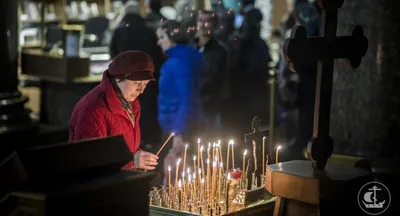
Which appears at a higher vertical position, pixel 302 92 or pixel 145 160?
pixel 145 160

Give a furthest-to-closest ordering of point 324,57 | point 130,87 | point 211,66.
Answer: point 211,66 < point 130,87 < point 324,57

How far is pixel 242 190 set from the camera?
4707 millimetres

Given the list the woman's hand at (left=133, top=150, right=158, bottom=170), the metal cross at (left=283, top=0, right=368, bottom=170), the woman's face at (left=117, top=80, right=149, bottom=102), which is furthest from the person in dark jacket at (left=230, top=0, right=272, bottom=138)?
the metal cross at (left=283, top=0, right=368, bottom=170)

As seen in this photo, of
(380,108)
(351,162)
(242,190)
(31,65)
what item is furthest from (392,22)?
(31,65)

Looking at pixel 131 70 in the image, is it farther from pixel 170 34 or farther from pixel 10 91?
pixel 10 91

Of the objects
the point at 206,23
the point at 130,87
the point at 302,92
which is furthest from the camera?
the point at 302,92

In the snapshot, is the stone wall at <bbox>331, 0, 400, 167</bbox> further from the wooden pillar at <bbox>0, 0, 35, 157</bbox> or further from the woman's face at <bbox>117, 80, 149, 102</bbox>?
the wooden pillar at <bbox>0, 0, 35, 157</bbox>

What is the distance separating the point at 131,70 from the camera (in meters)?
4.56

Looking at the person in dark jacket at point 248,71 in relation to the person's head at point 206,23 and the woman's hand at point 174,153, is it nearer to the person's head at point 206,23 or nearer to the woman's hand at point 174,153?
the person's head at point 206,23

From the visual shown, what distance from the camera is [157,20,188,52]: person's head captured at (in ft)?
25.2

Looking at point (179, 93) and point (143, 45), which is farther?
point (143, 45)

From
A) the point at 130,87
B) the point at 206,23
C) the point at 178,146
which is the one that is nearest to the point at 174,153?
the point at 178,146

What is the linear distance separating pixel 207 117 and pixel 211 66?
3.44 feet

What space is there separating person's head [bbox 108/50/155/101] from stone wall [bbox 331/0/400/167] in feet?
6.39
